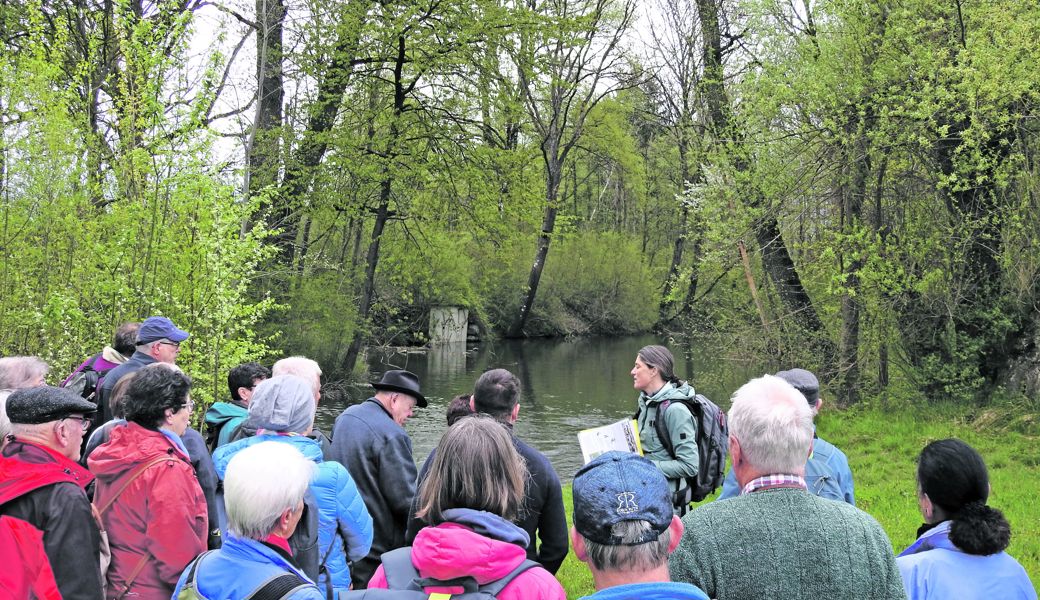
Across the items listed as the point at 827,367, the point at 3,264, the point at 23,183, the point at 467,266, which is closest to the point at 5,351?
the point at 3,264

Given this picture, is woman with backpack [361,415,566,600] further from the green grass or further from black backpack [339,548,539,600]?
the green grass

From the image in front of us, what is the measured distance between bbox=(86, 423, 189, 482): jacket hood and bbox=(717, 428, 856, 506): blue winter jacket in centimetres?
253

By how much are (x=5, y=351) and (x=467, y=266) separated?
23053mm

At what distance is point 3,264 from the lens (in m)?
8.77

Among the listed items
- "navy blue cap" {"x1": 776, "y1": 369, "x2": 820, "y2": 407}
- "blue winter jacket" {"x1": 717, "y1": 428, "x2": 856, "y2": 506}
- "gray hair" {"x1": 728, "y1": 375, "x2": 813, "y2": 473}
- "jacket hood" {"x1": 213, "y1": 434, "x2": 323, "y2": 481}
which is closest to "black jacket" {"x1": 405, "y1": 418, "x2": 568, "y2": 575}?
"jacket hood" {"x1": 213, "y1": 434, "x2": 323, "y2": 481}

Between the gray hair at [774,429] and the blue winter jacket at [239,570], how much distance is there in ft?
4.32

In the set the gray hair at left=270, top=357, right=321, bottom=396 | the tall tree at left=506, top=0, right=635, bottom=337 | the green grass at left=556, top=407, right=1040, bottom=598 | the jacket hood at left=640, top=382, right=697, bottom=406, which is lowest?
the green grass at left=556, top=407, right=1040, bottom=598

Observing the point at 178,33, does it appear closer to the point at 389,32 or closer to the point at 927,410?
the point at 389,32

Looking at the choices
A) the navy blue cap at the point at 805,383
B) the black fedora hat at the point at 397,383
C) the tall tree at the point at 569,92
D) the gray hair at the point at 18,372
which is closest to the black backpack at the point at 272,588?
the black fedora hat at the point at 397,383

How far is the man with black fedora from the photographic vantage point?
161 inches

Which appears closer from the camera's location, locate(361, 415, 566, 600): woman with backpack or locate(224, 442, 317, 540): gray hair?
locate(361, 415, 566, 600): woman with backpack

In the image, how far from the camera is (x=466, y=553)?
225 centimetres

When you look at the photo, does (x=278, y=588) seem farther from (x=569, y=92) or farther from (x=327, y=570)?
(x=569, y=92)

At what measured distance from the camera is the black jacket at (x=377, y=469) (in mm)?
4094
